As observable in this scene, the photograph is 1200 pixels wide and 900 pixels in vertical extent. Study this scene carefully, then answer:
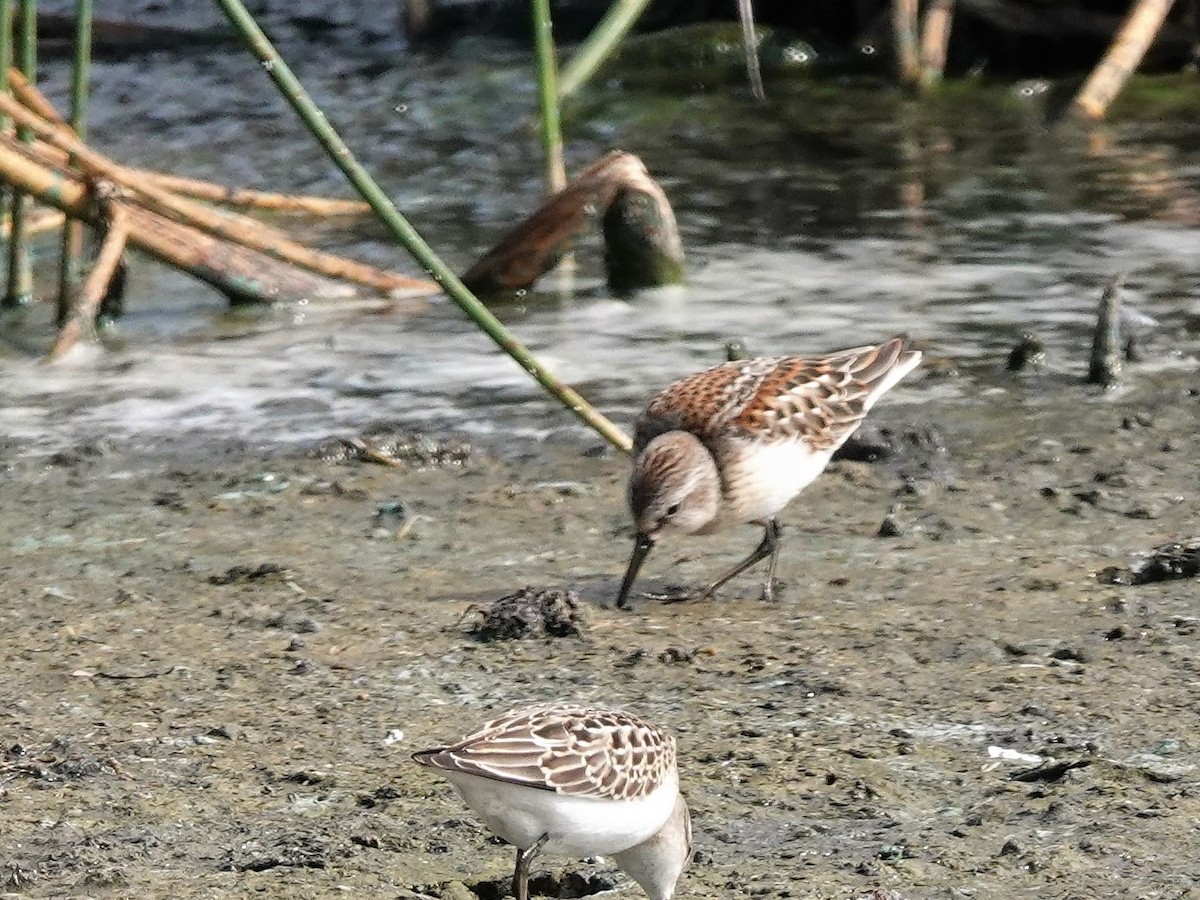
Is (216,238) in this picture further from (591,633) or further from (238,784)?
(238,784)

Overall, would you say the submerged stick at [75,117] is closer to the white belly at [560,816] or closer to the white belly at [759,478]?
the white belly at [759,478]

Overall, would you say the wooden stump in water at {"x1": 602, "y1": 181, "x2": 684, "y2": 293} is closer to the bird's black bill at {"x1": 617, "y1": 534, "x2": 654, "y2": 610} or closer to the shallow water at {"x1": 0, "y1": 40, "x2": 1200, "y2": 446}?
the shallow water at {"x1": 0, "y1": 40, "x2": 1200, "y2": 446}

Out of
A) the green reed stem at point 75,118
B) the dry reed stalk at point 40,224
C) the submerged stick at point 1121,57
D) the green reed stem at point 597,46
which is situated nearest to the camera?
the green reed stem at point 75,118

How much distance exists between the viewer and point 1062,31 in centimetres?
1523

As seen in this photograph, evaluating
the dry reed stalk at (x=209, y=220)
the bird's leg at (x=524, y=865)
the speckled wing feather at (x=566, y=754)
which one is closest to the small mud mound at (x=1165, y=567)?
the speckled wing feather at (x=566, y=754)

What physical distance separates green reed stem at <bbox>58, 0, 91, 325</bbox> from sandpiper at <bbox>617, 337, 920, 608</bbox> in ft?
10.1

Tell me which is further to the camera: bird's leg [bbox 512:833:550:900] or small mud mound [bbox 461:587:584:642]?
small mud mound [bbox 461:587:584:642]

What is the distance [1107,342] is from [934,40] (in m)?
6.75

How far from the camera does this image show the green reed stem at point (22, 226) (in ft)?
29.4

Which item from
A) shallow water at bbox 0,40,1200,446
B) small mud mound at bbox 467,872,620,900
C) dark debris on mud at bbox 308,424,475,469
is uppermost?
small mud mound at bbox 467,872,620,900

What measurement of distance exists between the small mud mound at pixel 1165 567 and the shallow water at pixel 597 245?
2526mm

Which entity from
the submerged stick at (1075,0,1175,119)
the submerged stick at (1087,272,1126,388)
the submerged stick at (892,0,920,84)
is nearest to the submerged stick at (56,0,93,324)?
the submerged stick at (1087,272,1126,388)

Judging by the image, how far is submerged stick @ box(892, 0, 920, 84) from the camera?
14.7 meters

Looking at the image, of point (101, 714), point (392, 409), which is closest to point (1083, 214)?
point (392, 409)
